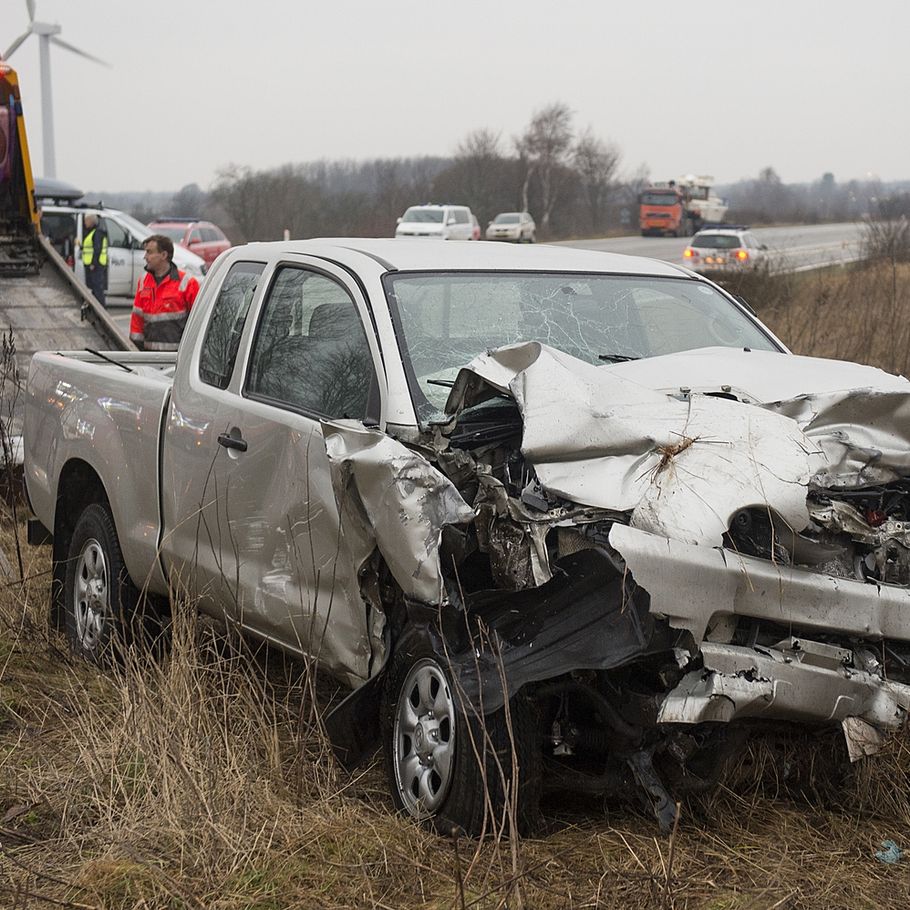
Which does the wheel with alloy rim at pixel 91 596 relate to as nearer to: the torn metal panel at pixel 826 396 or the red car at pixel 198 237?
the torn metal panel at pixel 826 396

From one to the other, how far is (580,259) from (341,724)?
7.18 ft

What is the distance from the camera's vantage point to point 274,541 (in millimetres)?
4664

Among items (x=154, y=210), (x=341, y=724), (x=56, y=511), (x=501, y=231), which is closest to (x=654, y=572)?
(x=341, y=724)

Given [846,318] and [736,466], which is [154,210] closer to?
[846,318]

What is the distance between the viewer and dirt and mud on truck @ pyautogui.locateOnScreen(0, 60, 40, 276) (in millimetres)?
12656

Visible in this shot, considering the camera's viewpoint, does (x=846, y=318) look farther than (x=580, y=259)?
Yes

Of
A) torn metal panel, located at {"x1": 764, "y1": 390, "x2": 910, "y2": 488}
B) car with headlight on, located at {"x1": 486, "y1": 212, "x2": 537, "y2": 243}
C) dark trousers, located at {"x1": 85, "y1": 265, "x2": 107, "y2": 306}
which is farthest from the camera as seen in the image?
car with headlight on, located at {"x1": 486, "y1": 212, "x2": 537, "y2": 243}

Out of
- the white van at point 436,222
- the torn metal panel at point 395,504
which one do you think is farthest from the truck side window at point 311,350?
the white van at point 436,222

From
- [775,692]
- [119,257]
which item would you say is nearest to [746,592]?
[775,692]

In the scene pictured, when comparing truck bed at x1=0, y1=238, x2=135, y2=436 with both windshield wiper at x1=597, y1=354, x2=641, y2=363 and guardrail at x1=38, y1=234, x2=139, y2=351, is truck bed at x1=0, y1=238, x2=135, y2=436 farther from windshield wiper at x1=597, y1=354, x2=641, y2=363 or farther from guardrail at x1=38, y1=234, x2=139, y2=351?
windshield wiper at x1=597, y1=354, x2=641, y2=363

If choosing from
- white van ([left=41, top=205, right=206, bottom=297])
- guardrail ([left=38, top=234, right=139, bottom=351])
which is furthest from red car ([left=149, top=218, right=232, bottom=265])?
guardrail ([left=38, top=234, right=139, bottom=351])

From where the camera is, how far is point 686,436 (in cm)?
375

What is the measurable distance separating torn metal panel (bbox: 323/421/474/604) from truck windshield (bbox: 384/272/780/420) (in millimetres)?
316

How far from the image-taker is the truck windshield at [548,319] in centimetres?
461
